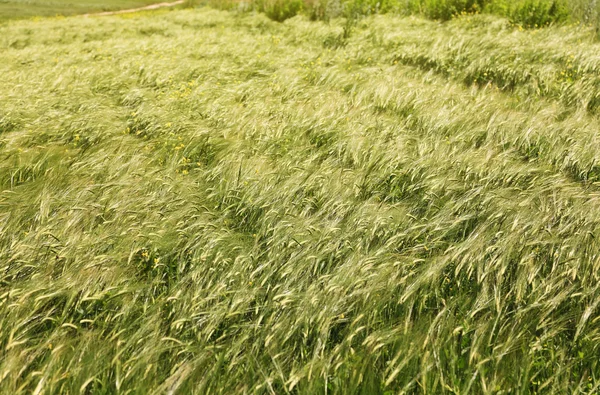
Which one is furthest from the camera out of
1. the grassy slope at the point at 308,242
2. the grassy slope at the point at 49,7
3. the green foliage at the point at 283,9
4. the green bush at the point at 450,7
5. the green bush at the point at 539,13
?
the grassy slope at the point at 49,7

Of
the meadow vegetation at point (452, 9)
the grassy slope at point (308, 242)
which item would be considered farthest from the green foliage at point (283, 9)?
the grassy slope at point (308, 242)

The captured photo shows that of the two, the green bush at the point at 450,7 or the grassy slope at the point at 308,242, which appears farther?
the green bush at the point at 450,7

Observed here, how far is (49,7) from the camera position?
20000 mm

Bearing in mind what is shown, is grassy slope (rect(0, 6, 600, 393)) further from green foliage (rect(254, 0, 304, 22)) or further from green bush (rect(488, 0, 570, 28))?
green foliage (rect(254, 0, 304, 22))

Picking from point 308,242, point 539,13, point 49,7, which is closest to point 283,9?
point 539,13

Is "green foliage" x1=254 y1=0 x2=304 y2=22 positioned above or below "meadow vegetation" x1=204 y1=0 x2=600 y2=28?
below

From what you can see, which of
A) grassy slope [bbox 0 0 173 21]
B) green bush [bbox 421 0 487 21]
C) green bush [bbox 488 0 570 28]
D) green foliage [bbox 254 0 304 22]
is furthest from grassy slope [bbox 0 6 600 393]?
grassy slope [bbox 0 0 173 21]

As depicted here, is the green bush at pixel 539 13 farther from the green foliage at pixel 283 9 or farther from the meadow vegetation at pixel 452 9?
the green foliage at pixel 283 9

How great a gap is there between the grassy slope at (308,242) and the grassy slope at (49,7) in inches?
679

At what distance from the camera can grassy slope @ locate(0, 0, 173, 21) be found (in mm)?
18134

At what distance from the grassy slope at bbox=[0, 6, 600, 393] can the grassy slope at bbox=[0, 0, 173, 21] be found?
1725 cm

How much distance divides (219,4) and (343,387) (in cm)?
1849

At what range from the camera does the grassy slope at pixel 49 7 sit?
18.1 m

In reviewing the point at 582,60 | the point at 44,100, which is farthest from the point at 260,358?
the point at 582,60
